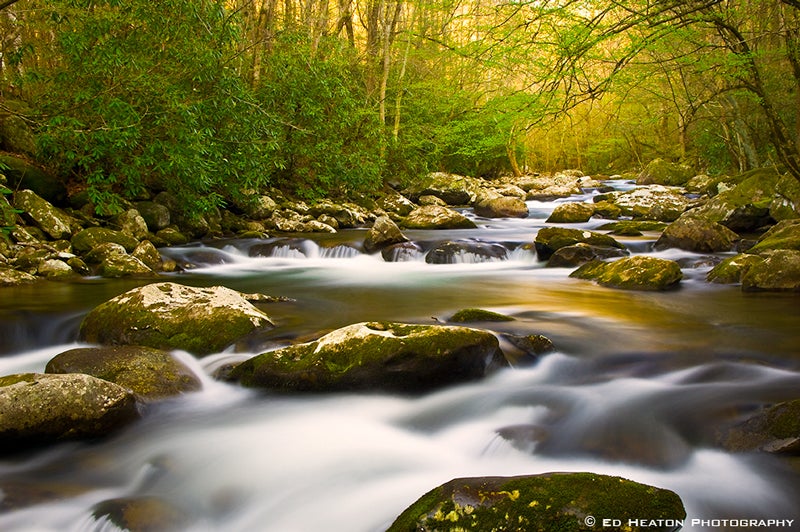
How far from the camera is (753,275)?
7133 mm

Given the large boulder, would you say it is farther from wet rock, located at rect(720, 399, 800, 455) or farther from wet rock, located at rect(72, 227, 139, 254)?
wet rock, located at rect(72, 227, 139, 254)

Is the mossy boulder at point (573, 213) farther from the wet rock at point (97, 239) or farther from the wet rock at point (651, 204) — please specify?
the wet rock at point (97, 239)

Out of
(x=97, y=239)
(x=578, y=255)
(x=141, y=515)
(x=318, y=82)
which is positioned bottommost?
(x=141, y=515)

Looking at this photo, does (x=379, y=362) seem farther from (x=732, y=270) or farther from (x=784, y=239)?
(x=784, y=239)

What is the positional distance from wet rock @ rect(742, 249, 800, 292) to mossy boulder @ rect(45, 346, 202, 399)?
21.6 feet

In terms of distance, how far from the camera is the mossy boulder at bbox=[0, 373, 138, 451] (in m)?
3.28

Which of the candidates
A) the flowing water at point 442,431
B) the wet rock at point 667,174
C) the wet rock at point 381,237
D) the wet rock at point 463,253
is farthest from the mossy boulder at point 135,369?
the wet rock at point 667,174

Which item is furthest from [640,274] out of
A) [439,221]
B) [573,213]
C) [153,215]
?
[153,215]

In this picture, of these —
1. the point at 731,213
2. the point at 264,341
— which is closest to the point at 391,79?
the point at 731,213

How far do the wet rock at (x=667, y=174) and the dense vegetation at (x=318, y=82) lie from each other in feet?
15.4

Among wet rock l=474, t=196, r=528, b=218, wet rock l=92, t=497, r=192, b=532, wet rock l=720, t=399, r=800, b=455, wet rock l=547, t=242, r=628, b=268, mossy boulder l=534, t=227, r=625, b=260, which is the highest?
wet rock l=474, t=196, r=528, b=218

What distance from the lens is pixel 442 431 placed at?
12.5 feet

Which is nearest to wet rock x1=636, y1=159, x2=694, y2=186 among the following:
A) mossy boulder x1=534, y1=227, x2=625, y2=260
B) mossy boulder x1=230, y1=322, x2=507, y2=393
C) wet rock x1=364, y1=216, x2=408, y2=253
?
mossy boulder x1=534, y1=227, x2=625, y2=260

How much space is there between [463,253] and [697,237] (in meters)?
3.99
